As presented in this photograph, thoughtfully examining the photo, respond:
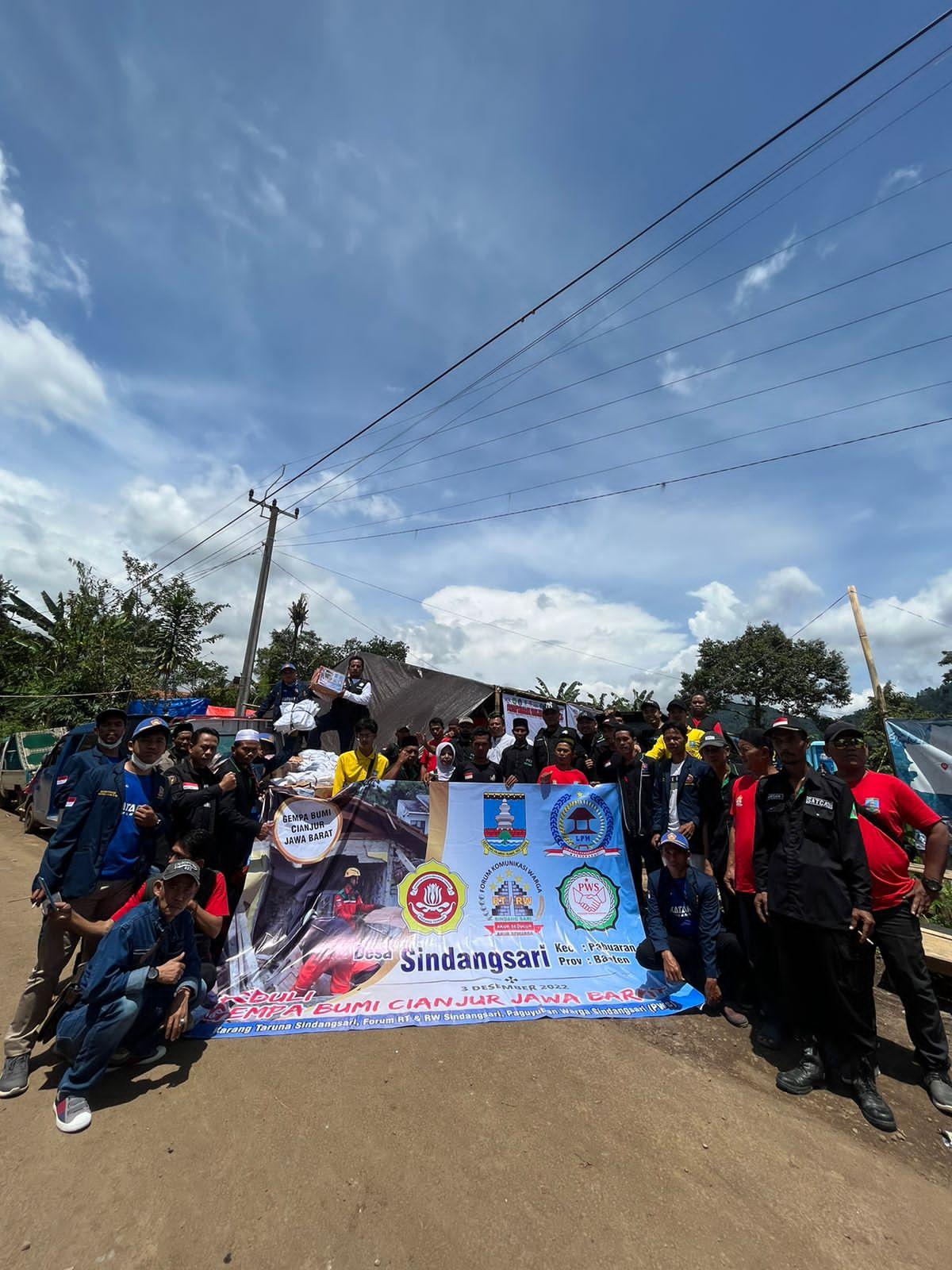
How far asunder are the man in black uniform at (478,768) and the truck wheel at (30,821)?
31.3 feet

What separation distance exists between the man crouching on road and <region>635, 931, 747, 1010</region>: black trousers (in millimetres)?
3174

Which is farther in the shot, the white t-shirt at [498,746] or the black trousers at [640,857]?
the white t-shirt at [498,746]

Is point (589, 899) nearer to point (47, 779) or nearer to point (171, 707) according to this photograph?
point (47, 779)

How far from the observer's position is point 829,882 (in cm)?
328

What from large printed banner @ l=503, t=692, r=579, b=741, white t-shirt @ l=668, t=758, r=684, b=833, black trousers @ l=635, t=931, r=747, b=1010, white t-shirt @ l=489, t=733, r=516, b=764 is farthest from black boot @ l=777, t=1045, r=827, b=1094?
large printed banner @ l=503, t=692, r=579, b=741

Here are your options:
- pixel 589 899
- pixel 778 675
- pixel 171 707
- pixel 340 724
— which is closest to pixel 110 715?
pixel 340 724

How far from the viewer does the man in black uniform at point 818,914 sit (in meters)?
3.15

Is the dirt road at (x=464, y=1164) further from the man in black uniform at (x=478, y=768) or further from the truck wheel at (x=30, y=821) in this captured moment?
the truck wheel at (x=30, y=821)

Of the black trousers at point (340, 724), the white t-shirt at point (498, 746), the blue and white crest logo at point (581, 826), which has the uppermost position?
the black trousers at point (340, 724)

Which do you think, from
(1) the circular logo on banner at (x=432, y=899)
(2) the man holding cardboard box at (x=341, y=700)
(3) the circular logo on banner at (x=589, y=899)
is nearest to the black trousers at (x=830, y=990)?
(3) the circular logo on banner at (x=589, y=899)

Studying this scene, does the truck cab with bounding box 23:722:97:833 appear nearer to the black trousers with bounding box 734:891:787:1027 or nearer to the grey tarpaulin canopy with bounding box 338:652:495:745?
the grey tarpaulin canopy with bounding box 338:652:495:745

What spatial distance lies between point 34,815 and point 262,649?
42.2 metres

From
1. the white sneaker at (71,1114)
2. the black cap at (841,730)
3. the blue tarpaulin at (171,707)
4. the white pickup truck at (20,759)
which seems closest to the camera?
the white sneaker at (71,1114)

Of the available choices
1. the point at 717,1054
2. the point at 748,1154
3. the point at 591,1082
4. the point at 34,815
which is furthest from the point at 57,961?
the point at 34,815
